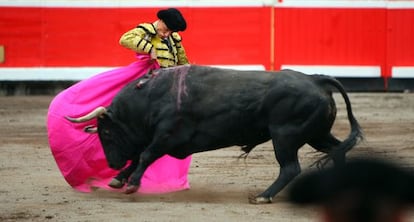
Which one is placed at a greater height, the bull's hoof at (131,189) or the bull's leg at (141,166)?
the bull's leg at (141,166)

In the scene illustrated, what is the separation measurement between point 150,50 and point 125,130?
55cm

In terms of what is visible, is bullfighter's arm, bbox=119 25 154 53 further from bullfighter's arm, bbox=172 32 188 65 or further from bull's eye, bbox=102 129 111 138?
bull's eye, bbox=102 129 111 138

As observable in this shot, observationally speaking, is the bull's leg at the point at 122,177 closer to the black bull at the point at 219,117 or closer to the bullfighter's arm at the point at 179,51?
the black bull at the point at 219,117

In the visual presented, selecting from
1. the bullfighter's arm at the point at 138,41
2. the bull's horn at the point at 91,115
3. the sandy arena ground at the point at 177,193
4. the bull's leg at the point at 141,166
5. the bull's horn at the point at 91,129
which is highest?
the bullfighter's arm at the point at 138,41

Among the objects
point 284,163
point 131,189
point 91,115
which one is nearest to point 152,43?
point 91,115

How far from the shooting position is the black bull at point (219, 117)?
18.0 ft

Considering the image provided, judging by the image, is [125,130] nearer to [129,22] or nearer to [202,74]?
[202,74]

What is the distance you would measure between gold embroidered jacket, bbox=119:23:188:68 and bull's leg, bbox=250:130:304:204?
0.96 m

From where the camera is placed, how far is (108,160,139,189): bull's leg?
584 centimetres

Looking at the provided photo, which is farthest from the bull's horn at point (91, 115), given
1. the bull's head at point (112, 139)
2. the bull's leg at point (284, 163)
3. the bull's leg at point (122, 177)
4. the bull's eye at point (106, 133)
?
the bull's leg at point (284, 163)

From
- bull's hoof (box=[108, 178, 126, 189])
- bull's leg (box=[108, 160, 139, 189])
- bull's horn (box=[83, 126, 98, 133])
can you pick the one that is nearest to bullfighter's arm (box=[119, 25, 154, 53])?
bull's horn (box=[83, 126, 98, 133])

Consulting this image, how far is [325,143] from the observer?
575cm

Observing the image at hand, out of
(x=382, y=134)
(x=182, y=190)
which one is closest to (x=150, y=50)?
(x=182, y=190)

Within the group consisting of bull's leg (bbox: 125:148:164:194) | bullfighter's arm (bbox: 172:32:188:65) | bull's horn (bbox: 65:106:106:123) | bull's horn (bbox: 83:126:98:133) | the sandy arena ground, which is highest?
bullfighter's arm (bbox: 172:32:188:65)
